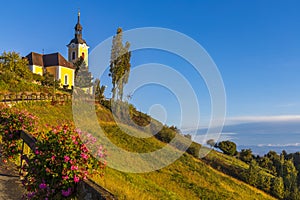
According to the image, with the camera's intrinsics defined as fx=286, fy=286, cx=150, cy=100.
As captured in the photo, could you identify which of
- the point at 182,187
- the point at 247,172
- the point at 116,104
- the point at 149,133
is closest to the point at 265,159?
the point at 247,172

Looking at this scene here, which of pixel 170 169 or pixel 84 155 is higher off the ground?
pixel 84 155

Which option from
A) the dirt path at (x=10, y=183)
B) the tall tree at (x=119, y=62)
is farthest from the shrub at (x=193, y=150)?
the dirt path at (x=10, y=183)

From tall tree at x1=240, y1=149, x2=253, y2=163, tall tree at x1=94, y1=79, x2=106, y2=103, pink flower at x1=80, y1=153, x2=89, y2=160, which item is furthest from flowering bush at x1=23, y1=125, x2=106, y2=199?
tall tree at x1=240, y1=149, x2=253, y2=163

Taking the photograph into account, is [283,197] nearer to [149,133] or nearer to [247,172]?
[247,172]

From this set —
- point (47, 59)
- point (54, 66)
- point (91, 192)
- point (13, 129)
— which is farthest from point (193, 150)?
point (47, 59)

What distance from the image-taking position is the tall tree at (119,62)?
3403 centimetres

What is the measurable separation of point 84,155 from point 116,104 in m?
27.0

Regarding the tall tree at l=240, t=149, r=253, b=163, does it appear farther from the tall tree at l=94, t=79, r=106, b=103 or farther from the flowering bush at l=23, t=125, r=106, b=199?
the flowering bush at l=23, t=125, r=106, b=199

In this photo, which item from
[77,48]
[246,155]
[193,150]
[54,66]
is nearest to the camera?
[193,150]

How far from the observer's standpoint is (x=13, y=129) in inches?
308

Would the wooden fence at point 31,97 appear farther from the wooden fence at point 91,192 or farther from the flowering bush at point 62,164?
the wooden fence at point 91,192

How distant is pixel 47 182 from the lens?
433 cm

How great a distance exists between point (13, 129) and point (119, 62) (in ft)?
92.5

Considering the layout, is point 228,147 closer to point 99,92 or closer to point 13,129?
point 99,92
